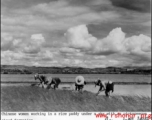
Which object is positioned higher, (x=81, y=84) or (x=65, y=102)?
(x=81, y=84)

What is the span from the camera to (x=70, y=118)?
37.9 feet

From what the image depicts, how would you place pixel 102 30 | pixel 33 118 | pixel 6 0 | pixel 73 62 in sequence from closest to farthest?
pixel 33 118 → pixel 6 0 → pixel 102 30 → pixel 73 62

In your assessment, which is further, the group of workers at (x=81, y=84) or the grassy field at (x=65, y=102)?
the group of workers at (x=81, y=84)

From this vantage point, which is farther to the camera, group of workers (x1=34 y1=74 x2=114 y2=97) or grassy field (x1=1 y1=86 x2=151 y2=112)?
group of workers (x1=34 y1=74 x2=114 y2=97)

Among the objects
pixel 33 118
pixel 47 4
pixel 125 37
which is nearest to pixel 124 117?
pixel 33 118

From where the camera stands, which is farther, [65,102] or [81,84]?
[81,84]

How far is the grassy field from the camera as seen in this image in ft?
43.3

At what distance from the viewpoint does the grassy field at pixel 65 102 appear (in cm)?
1320

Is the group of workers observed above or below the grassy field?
above

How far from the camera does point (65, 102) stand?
13.9 meters

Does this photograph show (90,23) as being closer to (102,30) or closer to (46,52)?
(102,30)

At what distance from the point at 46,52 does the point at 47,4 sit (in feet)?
11.5

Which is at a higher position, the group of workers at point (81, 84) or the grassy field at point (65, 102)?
the group of workers at point (81, 84)

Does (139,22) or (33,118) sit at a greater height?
(139,22)
